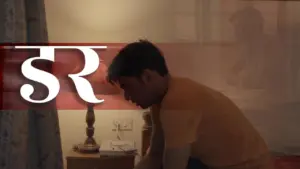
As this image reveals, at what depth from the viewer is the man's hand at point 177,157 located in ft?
3.47

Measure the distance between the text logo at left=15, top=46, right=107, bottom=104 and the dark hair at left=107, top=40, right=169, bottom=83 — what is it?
0.17 metres

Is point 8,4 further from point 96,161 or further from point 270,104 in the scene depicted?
point 270,104

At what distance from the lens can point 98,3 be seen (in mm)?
1480

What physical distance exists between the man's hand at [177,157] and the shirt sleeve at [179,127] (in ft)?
0.03

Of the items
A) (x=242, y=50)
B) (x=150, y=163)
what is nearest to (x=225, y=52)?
(x=242, y=50)

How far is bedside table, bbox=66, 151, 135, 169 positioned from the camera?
4.89 ft

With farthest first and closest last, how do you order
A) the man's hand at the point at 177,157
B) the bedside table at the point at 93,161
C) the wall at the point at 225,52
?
the bedside table at the point at 93,161
the wall at the point at 225,52
the man's hand at the point at 177,157

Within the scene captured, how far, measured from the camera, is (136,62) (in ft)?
3.55

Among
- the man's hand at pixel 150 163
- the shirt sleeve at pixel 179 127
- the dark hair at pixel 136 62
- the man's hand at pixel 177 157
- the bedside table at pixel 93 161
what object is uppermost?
the dark hair at pixel 136 62

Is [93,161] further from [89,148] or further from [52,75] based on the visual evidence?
[52,75]

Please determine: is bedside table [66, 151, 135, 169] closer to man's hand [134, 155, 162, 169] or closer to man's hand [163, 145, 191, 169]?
man's hand [134, 155, 162, 169]

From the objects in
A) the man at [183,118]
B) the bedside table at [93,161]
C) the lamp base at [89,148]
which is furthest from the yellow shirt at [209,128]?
the lamp base at [89,148]

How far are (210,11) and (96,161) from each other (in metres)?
0.63

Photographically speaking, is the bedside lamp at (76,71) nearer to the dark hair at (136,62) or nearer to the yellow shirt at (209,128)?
the dark hair at (136,62)
